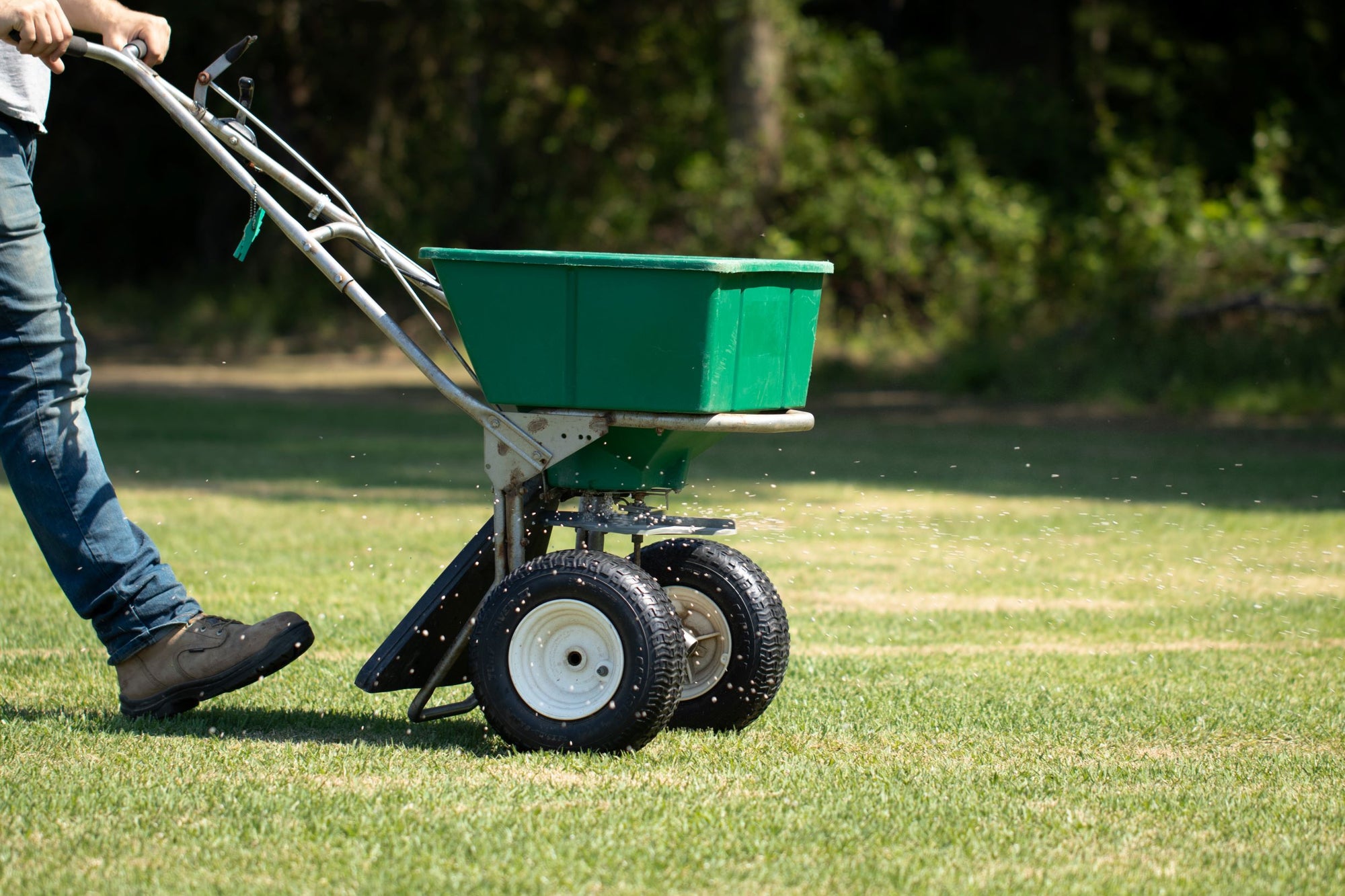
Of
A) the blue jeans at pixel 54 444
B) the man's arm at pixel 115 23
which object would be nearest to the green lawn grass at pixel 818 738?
the blue jeans at pixel 54 444

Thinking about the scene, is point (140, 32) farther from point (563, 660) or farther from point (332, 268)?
point (563, 660)

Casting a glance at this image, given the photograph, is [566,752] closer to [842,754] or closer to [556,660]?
[556,660]

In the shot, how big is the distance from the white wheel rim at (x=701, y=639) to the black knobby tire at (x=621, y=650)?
1.00 ft

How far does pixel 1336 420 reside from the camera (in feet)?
43.0

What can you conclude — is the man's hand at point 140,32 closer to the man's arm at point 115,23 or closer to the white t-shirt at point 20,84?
the man's arm at point 115,23

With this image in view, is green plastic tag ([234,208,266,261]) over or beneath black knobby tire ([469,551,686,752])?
over

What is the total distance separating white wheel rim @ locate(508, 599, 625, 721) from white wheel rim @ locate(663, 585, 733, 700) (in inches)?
12.7

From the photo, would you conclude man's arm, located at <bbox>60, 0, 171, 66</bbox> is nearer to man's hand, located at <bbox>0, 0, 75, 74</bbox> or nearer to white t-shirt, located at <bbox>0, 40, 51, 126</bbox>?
white t-shirt, located at <bbox>0, 40, 51, 126</bbox>

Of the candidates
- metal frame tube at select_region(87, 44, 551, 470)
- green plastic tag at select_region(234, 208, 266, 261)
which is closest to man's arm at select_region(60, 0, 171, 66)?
metal frame tube at select_region(87, 44, 551, 470)

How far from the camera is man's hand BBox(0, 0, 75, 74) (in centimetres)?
356

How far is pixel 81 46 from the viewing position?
3799 millimetres

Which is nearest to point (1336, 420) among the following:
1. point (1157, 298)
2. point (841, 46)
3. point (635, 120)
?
point (1157, 298)

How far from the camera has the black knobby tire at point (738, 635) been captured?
3.94 meters

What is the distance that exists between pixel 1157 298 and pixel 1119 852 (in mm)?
12514
